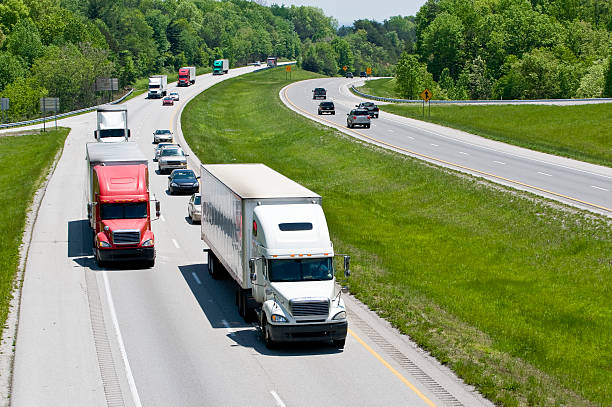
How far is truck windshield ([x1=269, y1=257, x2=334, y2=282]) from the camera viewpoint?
23.3 m

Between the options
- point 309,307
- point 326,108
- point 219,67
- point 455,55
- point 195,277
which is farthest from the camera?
point 219,67

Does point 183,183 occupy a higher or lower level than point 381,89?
lower

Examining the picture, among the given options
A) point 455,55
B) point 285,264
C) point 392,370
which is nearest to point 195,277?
point 285,264

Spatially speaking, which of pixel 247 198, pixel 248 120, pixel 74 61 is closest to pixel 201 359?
pixel 247 198

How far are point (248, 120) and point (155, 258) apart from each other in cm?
6883

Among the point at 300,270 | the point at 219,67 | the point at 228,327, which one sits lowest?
the point at 228,327

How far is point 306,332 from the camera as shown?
2248cm

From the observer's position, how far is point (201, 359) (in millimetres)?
22578

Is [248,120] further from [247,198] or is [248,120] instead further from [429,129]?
[247,198]

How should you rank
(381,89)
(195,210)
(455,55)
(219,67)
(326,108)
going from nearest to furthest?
(195,210)
(326,108)
(381,89)
(455,55)
(219,67)

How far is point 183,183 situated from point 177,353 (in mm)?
29311

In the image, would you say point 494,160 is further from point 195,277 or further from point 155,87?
point 155,87

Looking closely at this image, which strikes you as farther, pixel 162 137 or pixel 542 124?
pixel 542 124

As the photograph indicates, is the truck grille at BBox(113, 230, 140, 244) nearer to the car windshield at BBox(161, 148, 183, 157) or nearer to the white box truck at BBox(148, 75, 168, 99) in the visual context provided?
the car windshield at BBox(161, 148, 183, 157)
